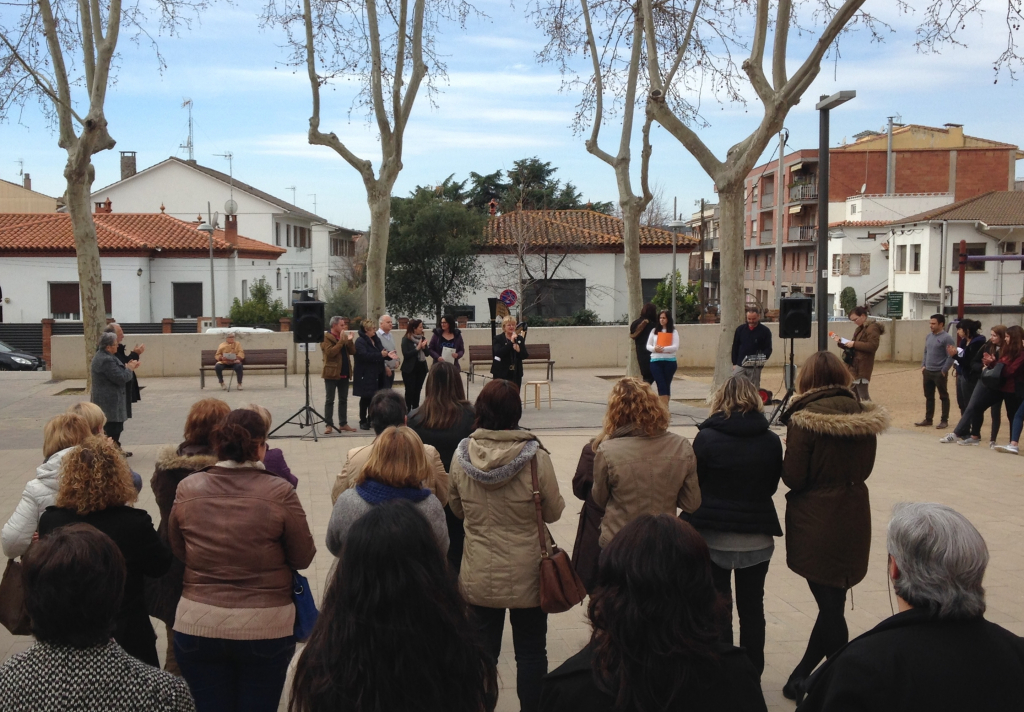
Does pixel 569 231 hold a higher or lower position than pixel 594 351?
higher

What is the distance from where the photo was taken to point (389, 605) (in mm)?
2203

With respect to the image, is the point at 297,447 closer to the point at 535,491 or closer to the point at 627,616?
the point at 535,491

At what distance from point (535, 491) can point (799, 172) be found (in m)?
65.3

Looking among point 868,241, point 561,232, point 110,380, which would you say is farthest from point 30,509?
point 868,241

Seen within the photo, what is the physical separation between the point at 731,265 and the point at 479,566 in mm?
12617

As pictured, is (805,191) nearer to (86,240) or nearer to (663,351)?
(663,351)

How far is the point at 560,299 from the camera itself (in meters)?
40.5

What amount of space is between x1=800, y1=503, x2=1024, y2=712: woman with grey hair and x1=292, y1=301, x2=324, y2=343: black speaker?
36.1 ft

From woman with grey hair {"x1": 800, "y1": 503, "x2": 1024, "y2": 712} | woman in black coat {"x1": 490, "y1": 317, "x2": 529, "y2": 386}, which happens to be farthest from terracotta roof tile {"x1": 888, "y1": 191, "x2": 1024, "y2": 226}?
woman with grey hair {"x1": 800, "y1": 503, "x2": 1024, "y2": 712}

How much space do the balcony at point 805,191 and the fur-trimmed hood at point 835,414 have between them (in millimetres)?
60635

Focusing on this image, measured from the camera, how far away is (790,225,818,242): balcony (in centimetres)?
6231

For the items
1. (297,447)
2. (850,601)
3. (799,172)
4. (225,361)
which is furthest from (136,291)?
(799,172)

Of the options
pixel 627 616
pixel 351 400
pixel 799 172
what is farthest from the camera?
pixel 799 172

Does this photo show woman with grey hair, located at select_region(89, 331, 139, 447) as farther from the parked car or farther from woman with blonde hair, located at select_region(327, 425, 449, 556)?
the parked car
